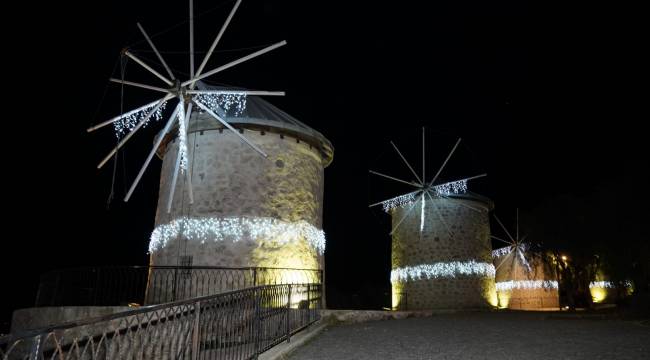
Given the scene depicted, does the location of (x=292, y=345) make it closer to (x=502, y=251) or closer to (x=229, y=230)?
(x=229, y=230)

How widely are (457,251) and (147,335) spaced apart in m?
23.4

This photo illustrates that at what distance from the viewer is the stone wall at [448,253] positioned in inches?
1059

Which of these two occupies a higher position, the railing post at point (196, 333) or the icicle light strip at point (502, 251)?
the icicle light strip at point (502, 251)

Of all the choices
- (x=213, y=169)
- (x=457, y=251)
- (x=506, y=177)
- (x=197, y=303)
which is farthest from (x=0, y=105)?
(x=506, y=177)

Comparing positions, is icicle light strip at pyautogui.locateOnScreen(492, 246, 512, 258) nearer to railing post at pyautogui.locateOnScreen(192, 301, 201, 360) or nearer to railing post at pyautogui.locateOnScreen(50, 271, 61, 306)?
railing post at pyautogui.locateOnScreen(50, 271, 61, 306)

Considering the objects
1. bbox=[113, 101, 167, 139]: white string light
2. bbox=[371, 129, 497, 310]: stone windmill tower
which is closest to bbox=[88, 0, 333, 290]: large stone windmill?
bbox=[113, 101, 167, 139]: white string light

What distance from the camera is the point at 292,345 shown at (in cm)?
877

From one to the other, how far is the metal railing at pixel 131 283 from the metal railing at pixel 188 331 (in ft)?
6.75

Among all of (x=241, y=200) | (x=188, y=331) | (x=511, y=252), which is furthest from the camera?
(x=511, y=252)

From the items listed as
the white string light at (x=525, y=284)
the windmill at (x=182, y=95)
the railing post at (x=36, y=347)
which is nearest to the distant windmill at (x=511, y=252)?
the white string light at (x=525, y=284)

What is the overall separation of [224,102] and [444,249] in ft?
49.9

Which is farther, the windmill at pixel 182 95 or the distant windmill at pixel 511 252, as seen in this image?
the distant windmill at pixel 511 252

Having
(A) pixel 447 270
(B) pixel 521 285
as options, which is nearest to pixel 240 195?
(A) pixel 447 270

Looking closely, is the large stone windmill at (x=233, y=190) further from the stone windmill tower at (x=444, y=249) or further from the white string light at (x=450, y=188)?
the white string light at (x=450, y=188)
